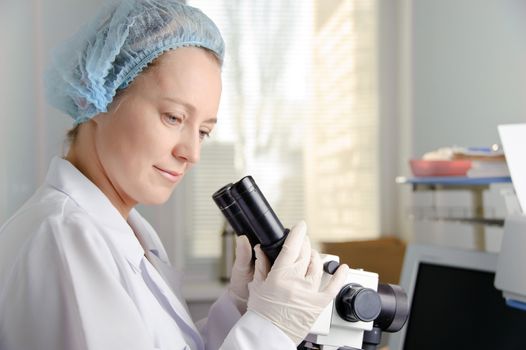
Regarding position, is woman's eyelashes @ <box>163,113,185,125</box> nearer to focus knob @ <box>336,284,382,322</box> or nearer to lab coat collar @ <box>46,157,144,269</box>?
lab coat collar @ <box>46,157,144,269</box>

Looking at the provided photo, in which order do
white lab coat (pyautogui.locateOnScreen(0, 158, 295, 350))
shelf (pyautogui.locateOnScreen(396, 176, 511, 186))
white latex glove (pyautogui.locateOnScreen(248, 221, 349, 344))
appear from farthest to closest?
shelf (pyautogui.locateOnScreen(396, 176, 511, 186)), white latex glove (pyautogui.locateOnScreen(248, 221, 349, 344)), white lab coat (pyautogui.locateOnScreen(0, 158, 295, 350))

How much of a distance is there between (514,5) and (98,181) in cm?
211

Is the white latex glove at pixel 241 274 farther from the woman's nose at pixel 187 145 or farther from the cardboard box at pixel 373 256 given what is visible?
the cardboard box at pixel 373 256

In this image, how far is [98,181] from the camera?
3.77ft

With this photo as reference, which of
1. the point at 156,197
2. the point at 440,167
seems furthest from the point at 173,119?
the point at 440,167

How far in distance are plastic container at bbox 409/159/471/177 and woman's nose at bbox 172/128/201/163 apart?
826 mm

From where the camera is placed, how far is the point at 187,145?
111 centimetres

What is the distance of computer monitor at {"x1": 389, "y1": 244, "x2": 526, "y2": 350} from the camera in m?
1.28

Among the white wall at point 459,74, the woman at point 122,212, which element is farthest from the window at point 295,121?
the woman at point 122,212

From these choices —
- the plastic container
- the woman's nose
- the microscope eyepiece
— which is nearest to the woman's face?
the woman's nose

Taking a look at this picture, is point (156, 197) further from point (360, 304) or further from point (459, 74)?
point (459, 74)

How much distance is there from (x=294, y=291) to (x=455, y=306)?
534mm

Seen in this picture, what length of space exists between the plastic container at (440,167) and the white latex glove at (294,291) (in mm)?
749

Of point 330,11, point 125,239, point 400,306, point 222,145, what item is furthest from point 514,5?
point 125,239
